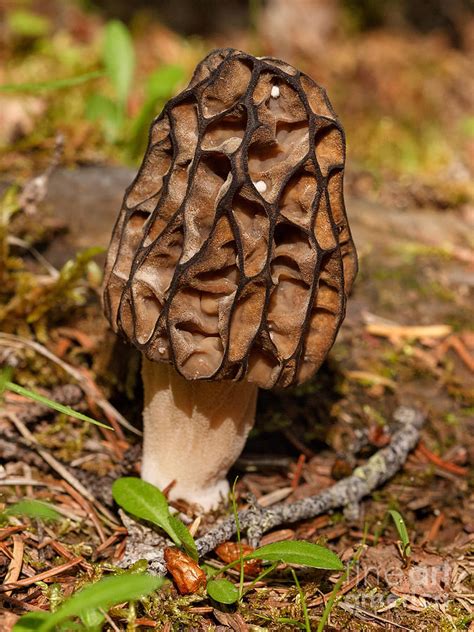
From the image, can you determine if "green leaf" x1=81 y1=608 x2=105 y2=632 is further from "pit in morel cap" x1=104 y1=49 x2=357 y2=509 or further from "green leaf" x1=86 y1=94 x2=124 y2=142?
"green leaf" x1=86 y1=94 x2=124 y2=142

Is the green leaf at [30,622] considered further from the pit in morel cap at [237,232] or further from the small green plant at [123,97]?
the small green plant at [123,97]

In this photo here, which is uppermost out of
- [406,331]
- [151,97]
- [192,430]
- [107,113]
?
[151,97]

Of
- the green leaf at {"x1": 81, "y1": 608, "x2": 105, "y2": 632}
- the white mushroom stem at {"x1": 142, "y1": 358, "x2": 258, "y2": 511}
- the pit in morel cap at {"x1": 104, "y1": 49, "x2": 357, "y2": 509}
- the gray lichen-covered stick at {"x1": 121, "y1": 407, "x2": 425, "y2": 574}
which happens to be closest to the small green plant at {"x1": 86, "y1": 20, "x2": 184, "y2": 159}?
the pit in morel cap at {"x1": 104, "y1": 49, "x2": 357, "y2": 509}

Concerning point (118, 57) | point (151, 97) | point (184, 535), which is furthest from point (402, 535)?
point (118, 57)

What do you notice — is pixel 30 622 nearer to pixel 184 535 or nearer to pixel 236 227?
pixel 184 535

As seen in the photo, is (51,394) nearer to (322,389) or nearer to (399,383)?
(322,389)

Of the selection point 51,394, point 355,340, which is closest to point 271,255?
point 51,394
